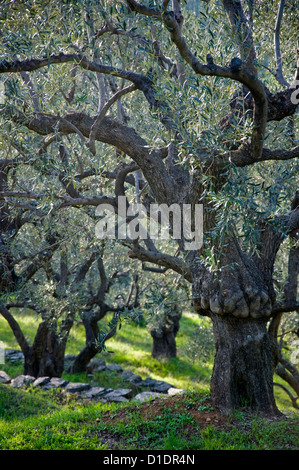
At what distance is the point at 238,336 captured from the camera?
240 inches

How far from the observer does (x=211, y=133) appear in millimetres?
4879

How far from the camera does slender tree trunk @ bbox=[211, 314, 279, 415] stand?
604 centimetres

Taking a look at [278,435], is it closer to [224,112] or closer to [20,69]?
[224,112]

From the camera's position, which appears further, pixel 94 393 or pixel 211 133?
pixel 94 393

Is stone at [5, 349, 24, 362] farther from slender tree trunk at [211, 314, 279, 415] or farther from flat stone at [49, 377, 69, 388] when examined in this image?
slender tree trunk at [211, 314, 279, 415]

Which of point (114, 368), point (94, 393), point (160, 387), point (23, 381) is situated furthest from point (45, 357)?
point (160, 387)

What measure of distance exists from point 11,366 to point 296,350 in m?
9.68

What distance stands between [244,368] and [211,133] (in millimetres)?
3286

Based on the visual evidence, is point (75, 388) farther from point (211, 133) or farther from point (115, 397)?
point (211, 133)

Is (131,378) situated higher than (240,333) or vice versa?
(240,333)

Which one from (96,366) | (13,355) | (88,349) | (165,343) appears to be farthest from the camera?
(165,343)

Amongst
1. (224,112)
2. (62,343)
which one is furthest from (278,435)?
(62,343)

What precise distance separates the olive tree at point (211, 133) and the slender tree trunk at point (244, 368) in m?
0.01

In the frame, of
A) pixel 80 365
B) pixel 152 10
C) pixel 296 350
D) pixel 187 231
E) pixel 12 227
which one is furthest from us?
pixel 80 365
